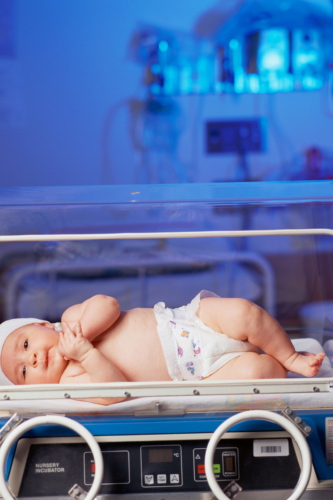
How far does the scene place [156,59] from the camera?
213cm

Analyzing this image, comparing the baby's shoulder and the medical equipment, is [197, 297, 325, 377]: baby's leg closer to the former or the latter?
the baby's shoulder

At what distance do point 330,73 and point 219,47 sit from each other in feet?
1.81

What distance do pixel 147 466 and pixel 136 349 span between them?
283 mm

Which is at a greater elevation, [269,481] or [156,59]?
[156,59]

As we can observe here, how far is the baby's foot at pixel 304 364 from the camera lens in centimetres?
91

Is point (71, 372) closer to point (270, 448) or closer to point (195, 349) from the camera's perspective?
point (195, 349)

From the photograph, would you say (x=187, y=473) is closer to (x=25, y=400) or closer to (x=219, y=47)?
(x=25, y=400)

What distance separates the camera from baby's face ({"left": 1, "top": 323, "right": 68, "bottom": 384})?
0.98 metres

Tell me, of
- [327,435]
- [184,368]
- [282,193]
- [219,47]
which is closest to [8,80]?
[219,47]

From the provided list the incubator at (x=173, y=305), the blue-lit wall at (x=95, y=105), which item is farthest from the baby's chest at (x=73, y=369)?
the blue-lit wall at (x=95, y=105)

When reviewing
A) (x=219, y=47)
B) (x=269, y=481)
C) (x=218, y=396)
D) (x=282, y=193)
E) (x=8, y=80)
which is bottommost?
(x=269, y=481)

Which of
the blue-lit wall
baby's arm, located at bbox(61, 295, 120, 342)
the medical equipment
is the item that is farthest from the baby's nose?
the medical equipment

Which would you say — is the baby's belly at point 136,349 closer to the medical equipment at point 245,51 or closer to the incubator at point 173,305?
the incubator at point 173,305

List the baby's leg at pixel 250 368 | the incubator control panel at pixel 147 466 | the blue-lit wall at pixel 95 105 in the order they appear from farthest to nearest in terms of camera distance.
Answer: the blue-lit wall at pixel 95 105
the baby's leg at pixel 250 368
the incubator control panel at pixel 147 466
